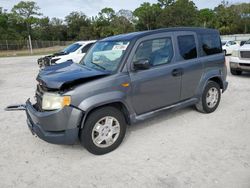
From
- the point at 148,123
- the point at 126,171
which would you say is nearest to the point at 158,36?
the point at 148,123

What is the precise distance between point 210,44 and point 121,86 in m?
2.56

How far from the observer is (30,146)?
3.82 m

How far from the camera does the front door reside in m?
3.67

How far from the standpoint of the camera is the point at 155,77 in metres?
3.84

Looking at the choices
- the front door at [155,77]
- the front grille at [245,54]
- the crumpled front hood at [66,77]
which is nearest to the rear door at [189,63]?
the front door at [155,77]

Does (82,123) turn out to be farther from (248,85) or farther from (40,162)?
(248,85)

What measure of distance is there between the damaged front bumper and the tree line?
50.6 m

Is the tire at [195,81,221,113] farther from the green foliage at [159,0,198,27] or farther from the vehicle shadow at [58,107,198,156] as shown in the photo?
the green foliage at [159,0,198,27]

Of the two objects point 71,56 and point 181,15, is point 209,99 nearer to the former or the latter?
point 71,56

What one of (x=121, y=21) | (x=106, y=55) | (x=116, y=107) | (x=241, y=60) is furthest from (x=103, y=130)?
(x=121, y=21)

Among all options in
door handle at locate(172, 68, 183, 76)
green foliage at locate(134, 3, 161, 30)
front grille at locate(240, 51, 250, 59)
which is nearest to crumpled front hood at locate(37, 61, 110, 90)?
door handle at locate(172, 68, 183, 76)

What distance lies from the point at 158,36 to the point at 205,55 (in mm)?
1303

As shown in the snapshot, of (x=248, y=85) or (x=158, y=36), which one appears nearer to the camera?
(x=158, y=36)

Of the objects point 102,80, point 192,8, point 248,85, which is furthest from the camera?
point 192,8
